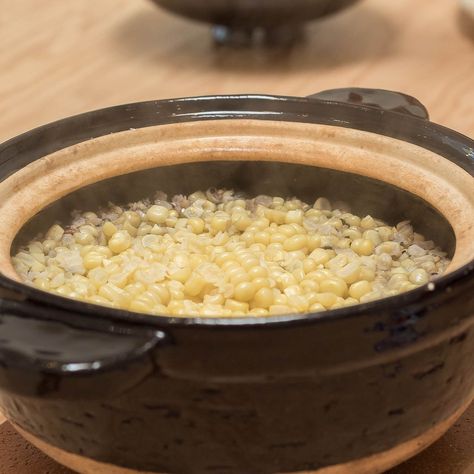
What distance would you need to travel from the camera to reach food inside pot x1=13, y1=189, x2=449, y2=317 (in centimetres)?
88

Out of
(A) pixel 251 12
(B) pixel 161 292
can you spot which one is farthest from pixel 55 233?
(A) pixel 251 12

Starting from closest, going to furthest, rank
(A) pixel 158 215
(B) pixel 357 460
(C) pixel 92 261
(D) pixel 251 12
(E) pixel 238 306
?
(B) pixel 357 460 < (E) pixel 238 306 < (C) pixel 92 261 < (A) pixel 158 215 < (D) pixel 251 12

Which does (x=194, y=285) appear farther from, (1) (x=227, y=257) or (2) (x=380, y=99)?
(2) (x=380, y=99)

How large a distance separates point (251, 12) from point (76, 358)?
1.65m

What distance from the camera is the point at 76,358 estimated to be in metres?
0.65

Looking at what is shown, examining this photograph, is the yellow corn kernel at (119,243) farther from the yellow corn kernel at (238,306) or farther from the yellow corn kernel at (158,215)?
the yellow corn kernel at (238,306)

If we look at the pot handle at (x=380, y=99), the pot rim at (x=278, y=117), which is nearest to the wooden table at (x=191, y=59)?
the pot handle at (x=380, y=99)

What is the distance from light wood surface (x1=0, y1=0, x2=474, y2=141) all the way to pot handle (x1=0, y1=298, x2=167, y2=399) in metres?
1.21

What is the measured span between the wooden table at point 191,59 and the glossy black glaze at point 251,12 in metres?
0.07

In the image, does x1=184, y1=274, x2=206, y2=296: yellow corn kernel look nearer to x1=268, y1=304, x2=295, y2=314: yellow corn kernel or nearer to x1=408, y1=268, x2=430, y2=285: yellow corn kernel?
x1=268, y1=304, x2=295, y2=314: yellow corn kernel

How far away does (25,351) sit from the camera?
661mm

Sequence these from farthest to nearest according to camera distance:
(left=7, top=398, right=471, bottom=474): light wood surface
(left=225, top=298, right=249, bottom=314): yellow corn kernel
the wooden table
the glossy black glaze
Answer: the glossy black glaze
the wooden table
(left=225, top=298, right=249, bottom=314): yellow corn kernel
(left=7, top=398, right=471, bottom=474): light wood surface

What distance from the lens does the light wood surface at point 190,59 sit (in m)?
2.01

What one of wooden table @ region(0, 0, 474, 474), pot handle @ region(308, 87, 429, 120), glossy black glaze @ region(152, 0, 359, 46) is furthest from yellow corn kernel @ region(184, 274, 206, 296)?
glossy black glaze @ region(152, 0, 359, 46)
